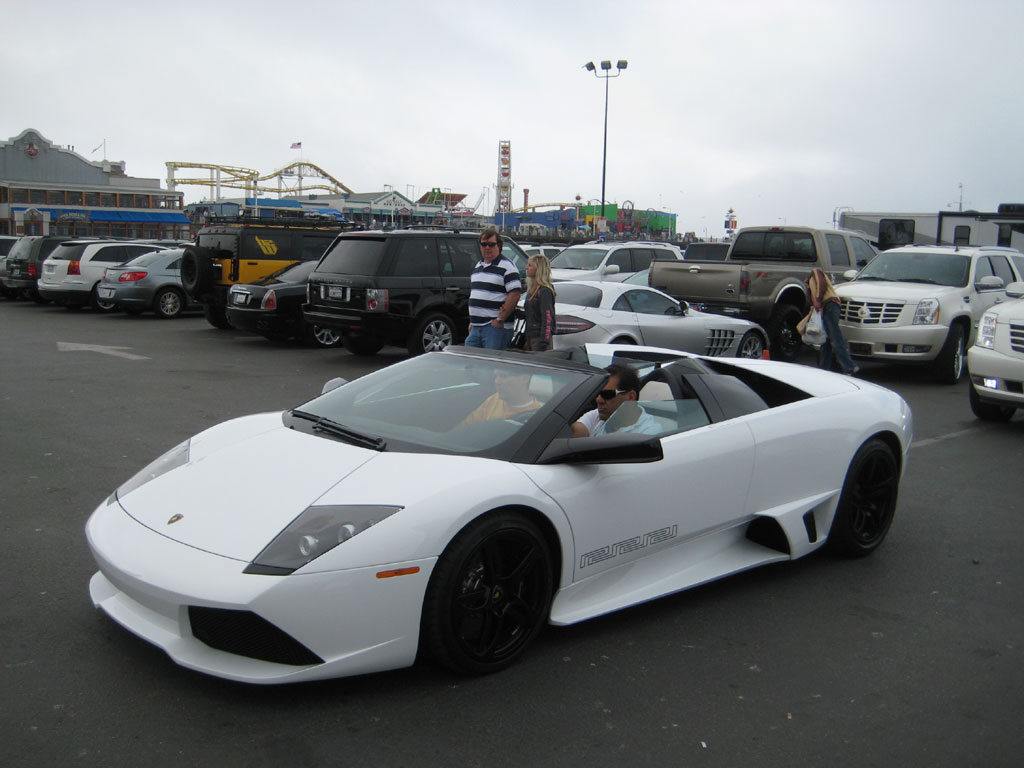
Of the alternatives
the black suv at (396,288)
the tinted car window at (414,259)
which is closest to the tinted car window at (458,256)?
the black suv at (396,288)

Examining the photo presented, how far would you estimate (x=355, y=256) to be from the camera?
12547 millimetres

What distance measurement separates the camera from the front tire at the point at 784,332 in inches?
517

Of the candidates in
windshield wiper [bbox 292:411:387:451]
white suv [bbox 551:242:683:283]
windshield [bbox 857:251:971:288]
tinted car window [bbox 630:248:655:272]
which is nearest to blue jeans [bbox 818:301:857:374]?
windshield [bbox 857:251:971:288]

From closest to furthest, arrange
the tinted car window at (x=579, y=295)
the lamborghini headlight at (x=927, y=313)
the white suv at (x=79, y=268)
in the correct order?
the tinted car window at (x=579, y=295), the lamborghini headlight at (x=927, y=313), the white suv at (x=79, y=268)

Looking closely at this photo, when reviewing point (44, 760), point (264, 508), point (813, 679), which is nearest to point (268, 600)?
point (264, 508)

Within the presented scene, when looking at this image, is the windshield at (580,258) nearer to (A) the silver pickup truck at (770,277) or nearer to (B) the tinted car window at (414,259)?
(A) the silver pickup truck at (770,277)

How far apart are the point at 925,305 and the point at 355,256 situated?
7.65 meters

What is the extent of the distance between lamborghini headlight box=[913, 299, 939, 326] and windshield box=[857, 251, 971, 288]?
858 mm

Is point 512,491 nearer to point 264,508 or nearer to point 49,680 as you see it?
point 264,508

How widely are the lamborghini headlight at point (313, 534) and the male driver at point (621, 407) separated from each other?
1220mm

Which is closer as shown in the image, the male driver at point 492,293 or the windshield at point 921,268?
the male driver at point 492,293

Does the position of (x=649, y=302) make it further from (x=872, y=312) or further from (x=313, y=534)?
(x=313, y=534)

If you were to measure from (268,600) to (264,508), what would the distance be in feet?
1.58

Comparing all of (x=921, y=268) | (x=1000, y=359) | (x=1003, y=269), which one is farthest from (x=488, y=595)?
(x=1003, y=269)
